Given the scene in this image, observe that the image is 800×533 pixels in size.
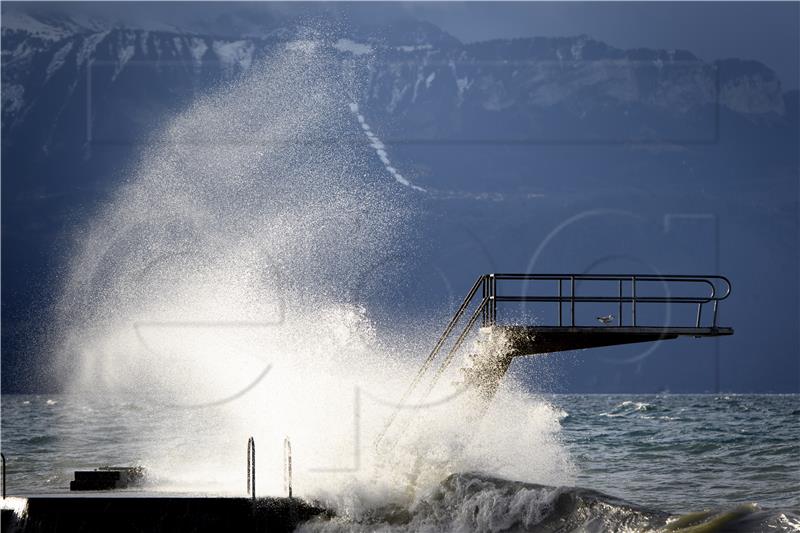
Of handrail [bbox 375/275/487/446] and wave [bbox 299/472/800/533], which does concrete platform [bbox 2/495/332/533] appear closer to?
wave [bbox 299/472/800/533]

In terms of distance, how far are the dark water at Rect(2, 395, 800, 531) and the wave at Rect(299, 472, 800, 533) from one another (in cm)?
2

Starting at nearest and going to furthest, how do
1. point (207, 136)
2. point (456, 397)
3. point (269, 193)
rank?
point (456, 397) < point (207, 136) < point (269, 193)

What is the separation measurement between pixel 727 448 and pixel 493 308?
21.4 metres

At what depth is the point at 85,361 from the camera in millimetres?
166875

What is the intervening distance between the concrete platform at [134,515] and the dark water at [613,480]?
1.34m

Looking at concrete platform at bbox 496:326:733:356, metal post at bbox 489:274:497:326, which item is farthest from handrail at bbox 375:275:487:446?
concrete platform at bbox 496:326:733:356

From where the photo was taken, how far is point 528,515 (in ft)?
63.5

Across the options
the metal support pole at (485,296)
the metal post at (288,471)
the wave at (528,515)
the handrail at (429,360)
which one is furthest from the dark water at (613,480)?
the metal support pole at (485,296)

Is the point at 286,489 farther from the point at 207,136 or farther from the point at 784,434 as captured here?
the point at 207,136

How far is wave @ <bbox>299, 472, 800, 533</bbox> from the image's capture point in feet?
55.9

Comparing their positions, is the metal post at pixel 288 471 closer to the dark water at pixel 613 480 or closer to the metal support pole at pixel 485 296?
the dark water at pixel 613 480

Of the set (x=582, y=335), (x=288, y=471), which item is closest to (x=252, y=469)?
(x=288, y=471)

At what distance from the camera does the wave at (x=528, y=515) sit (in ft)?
55.9

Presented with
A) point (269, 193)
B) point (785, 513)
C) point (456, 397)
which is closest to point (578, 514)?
point (785, 513)
